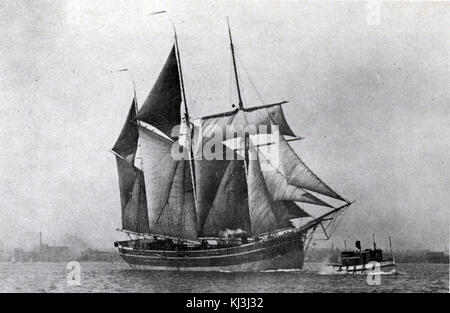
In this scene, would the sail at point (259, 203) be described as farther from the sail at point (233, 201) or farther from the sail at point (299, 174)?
the sail at point (299, 174)

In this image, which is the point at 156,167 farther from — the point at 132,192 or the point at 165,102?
the point at 165,102

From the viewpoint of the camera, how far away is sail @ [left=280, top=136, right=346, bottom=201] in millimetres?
27109

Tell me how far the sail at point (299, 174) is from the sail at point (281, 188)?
52 centimetres

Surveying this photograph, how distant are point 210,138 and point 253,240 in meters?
7.06

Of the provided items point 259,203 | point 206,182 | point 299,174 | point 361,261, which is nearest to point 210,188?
point 206,182

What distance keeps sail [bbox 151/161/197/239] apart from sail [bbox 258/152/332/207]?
5.70m

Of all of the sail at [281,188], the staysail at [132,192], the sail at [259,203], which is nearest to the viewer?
the sail at [281,188]

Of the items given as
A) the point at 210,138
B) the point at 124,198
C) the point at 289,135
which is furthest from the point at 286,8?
the point at 124,198

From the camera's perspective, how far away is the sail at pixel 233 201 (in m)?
31.6

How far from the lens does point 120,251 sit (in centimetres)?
4022

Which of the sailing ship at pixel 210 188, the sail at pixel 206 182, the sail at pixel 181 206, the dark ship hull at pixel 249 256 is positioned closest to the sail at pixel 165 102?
the sailing ship at pixel 210 188

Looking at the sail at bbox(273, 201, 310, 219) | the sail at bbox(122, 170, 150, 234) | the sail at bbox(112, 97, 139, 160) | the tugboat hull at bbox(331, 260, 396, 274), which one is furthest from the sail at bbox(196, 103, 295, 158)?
the tugboat hull at bbox(331, 260, 396, 274)
